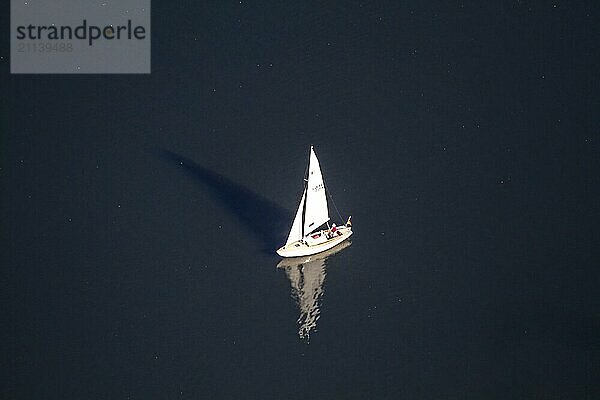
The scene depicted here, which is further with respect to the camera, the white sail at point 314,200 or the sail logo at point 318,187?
the sail logo at point 318,187

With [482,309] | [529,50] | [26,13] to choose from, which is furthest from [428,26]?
[26,13]

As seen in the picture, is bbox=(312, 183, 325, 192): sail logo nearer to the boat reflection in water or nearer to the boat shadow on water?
the boat shadow on water

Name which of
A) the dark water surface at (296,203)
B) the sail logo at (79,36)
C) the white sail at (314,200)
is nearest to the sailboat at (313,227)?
the white sail at (314,200)

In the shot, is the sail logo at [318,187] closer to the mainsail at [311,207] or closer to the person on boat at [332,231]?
the mainsail at [311,207]

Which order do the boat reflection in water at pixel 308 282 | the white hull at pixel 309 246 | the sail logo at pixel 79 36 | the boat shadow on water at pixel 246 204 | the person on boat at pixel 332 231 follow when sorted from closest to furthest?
the boat reflection in water at pixel 308 282 → the white hull at pixel 309 246 → the person on boat at pixel 332 231 → the boat shadow on water at pixel 246 204 → the sail logo at pixel 79 36

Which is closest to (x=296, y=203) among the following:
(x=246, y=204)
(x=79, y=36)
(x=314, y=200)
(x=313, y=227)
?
(x=314, y=200)

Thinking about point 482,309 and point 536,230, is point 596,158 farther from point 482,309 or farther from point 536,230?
point 482,309

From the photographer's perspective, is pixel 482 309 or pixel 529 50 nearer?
pixel 482 309

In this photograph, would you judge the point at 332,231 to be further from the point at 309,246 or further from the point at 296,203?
the point at 296,203
